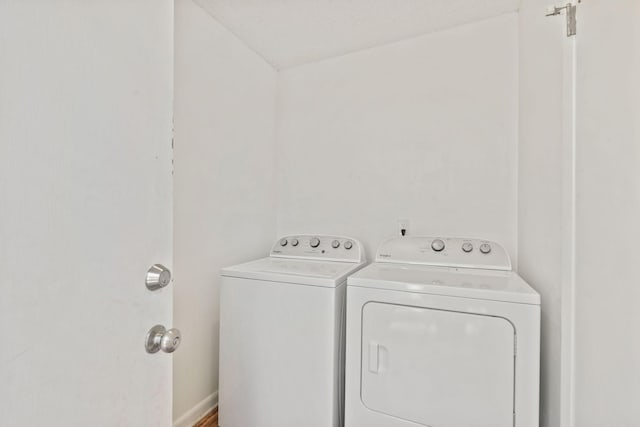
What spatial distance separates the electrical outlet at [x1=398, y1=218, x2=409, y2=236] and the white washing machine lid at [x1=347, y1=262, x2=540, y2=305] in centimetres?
34

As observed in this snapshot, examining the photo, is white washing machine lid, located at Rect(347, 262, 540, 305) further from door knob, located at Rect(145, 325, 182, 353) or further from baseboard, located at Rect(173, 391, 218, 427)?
baseboard, located at Rect(173, 391, 218, 427)

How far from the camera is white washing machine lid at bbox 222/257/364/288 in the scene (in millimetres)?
1404

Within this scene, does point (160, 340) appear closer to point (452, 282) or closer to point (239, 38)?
point (452, 282)

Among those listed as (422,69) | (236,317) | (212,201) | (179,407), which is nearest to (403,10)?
(422,69)

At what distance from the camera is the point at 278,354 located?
1.45 meters

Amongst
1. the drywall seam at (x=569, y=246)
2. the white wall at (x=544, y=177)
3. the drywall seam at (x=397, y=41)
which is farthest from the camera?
the drywall seam at (x=397, y=41)

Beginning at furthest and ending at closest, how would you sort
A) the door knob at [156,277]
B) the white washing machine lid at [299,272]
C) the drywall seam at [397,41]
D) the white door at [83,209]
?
the drywall seam at [397,41] → the white washing machine lid at [299,272] → the door knob at [156,277] → the white door at [83,209]

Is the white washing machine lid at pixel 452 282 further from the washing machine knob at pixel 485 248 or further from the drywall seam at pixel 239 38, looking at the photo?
the drywall seam at pixel 239 38

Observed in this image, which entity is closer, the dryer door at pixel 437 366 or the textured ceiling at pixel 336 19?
the dryer door at pixel 437 366

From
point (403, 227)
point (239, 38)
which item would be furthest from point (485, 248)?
point (239, 38)

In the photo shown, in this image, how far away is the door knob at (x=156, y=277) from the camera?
653mm

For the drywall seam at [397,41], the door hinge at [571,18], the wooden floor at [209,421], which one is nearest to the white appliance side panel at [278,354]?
the wooden floor at [209,421]

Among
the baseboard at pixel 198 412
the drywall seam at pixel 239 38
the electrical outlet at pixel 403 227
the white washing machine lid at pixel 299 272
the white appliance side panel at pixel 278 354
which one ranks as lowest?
the baseboard at pixel 198 412

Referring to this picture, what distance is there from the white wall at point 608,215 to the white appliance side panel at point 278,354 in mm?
886
